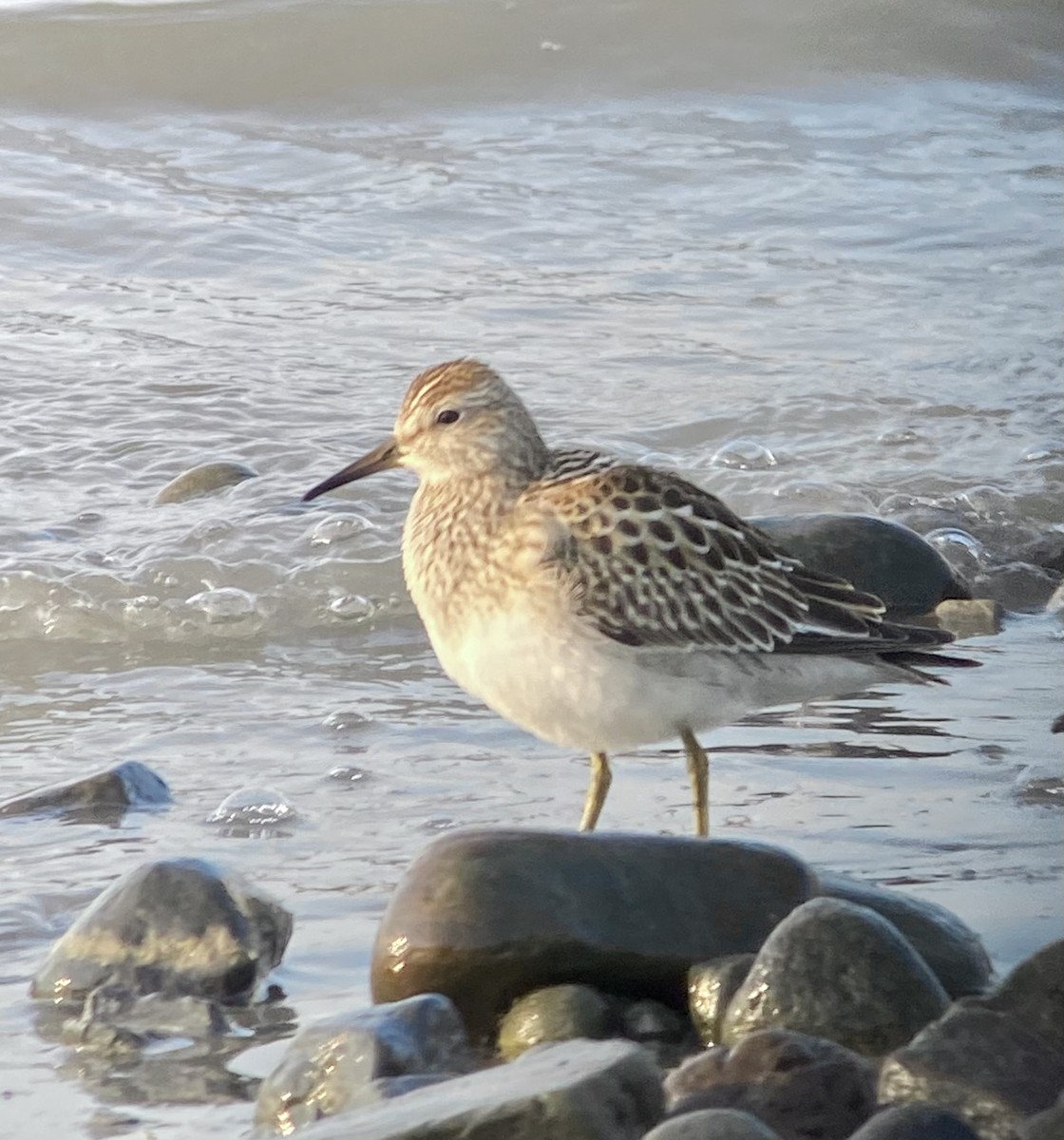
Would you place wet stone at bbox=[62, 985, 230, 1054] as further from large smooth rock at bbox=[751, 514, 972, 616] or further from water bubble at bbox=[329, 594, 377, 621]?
large smooth rock at bbox=[751, 514, 972, 616]

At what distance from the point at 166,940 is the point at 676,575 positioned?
1438 mm

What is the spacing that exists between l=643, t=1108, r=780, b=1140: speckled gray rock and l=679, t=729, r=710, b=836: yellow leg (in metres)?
1.65

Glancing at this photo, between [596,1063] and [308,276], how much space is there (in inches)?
273

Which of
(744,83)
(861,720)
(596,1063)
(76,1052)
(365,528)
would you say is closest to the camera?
(596,1063)

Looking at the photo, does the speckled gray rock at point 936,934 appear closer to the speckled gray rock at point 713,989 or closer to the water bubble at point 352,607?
the speckled gray rock at point 713,989

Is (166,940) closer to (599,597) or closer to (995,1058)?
(599,597)

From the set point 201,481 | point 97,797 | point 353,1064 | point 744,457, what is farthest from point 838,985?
point 744,457

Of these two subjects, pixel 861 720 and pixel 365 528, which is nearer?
pixel 861 720

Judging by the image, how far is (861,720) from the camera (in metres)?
5.65

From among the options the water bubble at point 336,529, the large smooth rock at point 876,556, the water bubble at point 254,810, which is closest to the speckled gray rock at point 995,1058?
the water bubble at point 254,810

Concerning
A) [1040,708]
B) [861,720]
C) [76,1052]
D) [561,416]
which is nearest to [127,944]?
[76,1052]

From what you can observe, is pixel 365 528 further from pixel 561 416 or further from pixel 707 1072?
pixel 707 1072

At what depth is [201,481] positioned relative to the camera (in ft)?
24.4

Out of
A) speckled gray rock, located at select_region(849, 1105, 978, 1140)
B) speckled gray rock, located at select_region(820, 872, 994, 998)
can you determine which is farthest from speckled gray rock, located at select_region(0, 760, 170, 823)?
speckled gray rock, located at select_region(849, 1105, 978, 1140)
